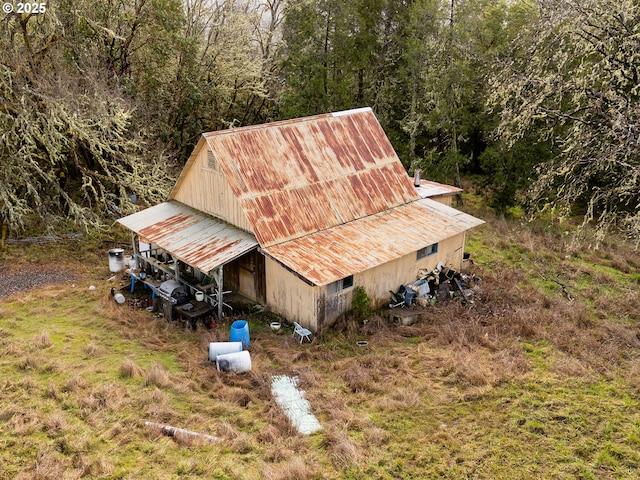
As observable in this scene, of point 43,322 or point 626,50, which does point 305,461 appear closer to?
point 43,322

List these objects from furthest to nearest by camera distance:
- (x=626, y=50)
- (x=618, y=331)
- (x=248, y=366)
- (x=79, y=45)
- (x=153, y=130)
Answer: (x=153, y=130)
(x=79, y=45)
(x=618, y=331)
(x=248, y=366)
(x=626, y=50)

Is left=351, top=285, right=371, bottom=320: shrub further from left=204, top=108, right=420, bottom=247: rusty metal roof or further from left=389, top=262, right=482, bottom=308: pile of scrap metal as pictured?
left=204, top=108, right=420, bottom=247: rusty metal roof

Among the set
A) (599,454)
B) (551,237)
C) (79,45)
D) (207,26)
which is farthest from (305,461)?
(207,26)

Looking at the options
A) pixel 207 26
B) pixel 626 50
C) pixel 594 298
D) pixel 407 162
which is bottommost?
pixel 594 298

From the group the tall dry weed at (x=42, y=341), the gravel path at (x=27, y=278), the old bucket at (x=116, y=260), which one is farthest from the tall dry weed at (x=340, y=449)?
the gravel path at (x=27, y=278)

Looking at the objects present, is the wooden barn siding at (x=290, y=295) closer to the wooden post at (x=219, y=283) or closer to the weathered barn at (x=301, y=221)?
the weathered barn at (x=301, y=221)

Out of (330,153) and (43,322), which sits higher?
(330,153)
